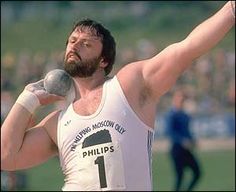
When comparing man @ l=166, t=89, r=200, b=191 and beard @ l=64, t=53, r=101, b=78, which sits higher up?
man @ l=166, t=89, r=200, b=191

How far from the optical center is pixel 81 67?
13.5 ft

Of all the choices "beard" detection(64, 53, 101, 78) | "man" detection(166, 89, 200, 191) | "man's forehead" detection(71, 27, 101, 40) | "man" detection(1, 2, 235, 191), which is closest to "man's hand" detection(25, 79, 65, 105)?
"man" detection(1, 2, 235, 191)

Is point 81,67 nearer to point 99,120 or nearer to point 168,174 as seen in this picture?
point 99,120

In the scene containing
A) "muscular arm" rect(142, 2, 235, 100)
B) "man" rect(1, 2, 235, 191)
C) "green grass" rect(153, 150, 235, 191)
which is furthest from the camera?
"green grass" rect(153, 150, 235, 191)

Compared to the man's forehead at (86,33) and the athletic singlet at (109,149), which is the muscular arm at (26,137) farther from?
the man's forehead at (86,33)

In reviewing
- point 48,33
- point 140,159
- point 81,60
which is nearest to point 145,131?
point 140,159

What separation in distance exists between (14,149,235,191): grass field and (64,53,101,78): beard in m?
6.30

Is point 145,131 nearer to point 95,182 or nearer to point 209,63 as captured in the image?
point 95,182

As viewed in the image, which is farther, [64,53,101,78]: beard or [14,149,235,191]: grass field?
[14,149,235,191]: grass field

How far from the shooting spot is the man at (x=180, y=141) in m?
11.9

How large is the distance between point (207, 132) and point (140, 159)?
16.1 meters

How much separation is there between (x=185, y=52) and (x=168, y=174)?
10.6 meters

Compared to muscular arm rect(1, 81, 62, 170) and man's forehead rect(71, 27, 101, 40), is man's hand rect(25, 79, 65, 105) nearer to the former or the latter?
muscular arm rect(1, 81, 62, 170)

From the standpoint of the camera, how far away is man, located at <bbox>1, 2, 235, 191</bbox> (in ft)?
12.9
